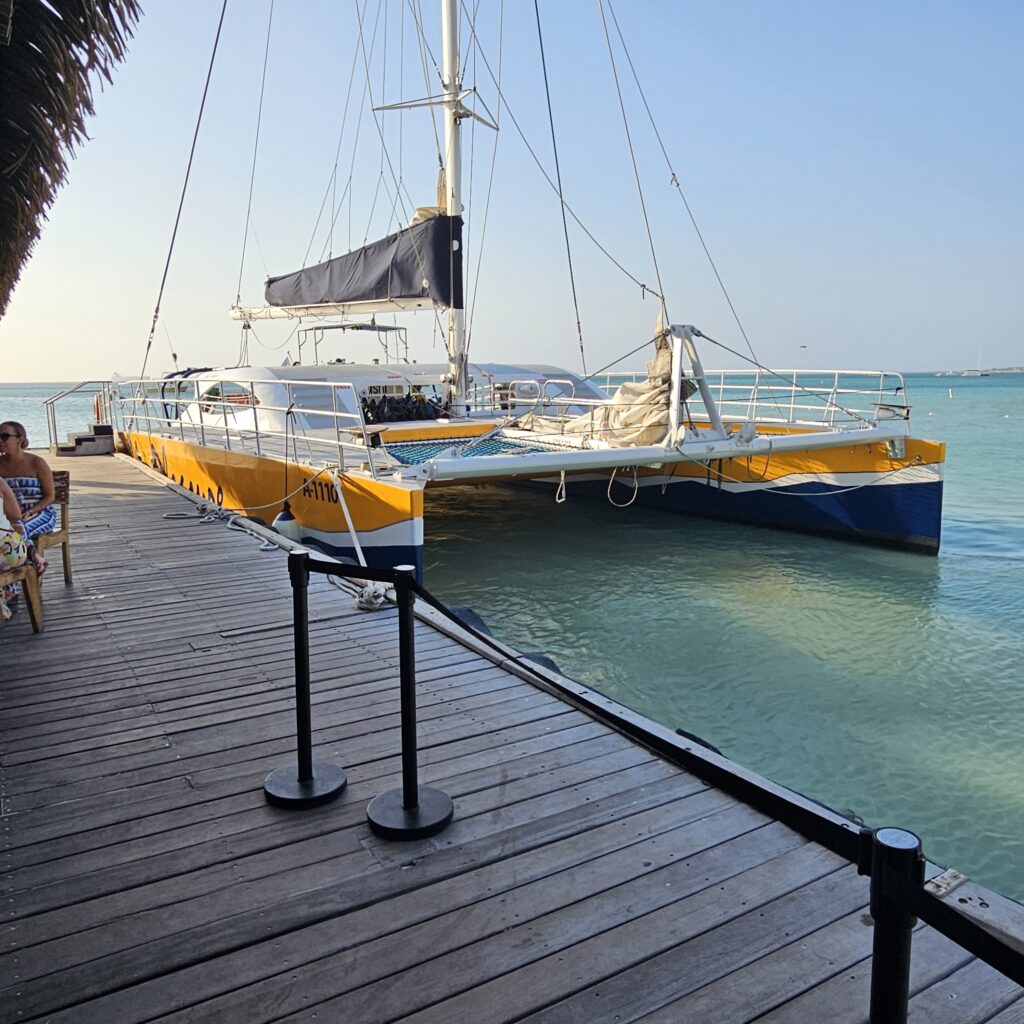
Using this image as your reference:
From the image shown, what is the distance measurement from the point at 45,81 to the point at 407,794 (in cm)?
243

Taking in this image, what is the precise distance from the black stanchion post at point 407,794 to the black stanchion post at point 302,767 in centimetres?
22

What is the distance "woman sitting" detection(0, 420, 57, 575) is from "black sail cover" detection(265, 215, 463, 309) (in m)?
7.65

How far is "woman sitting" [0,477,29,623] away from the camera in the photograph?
434 cm

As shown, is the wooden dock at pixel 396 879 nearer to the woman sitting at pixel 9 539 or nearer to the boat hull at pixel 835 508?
the woman sitting at pixel 9 539

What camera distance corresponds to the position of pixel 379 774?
316 cm

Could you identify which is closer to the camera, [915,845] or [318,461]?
[915,845]

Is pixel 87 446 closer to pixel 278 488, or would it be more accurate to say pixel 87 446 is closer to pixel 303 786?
pixel 278 488

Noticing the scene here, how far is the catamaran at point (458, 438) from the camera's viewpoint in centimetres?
850

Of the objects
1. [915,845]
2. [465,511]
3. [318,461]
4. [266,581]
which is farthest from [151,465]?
[915,845]

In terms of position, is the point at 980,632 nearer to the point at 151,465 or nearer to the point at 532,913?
the point at 532,913

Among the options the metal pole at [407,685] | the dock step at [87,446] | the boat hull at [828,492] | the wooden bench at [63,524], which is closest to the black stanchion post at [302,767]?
the metal pole at [407,685]

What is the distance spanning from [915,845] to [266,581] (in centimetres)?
557

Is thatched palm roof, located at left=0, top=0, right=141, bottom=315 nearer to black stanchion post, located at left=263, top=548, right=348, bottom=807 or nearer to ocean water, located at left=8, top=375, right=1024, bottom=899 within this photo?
black stanchion post, located at left=263, top=548, right=348, bottom=807

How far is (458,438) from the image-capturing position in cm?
1152
